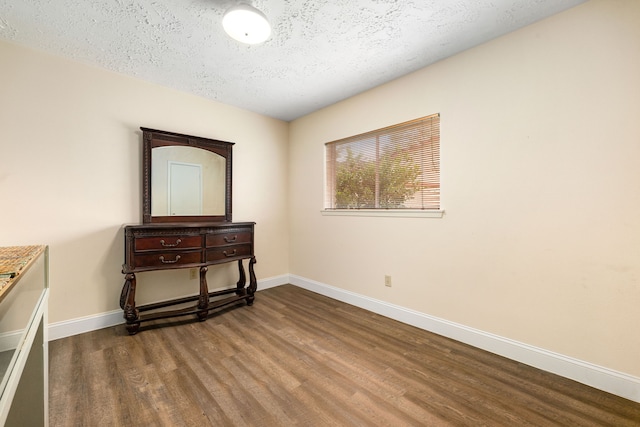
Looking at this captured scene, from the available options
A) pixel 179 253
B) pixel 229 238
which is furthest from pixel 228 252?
pixel 179 253

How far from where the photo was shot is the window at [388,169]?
7.78ft

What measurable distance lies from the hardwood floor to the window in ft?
4.00

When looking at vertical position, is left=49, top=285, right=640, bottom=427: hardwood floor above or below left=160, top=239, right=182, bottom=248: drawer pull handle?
below

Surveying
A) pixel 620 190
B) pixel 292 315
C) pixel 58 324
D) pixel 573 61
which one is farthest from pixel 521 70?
pixel 58 324

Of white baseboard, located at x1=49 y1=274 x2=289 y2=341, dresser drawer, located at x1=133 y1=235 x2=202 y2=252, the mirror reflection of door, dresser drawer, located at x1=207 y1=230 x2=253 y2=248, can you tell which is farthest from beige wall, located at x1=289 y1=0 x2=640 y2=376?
white baseboard, located at x1=49 y1=274 x2=289 y2=341

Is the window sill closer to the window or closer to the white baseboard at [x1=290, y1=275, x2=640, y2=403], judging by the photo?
the window

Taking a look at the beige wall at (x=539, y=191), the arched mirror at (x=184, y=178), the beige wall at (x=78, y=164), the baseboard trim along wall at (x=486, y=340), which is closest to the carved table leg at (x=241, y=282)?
the beige wall at (x=78, y=164)

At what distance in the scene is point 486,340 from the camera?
2.01 meters

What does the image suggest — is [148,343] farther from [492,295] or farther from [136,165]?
[492,295]

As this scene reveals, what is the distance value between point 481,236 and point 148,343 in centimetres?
271

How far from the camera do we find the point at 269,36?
189 cm

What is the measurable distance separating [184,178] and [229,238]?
0.80 meters

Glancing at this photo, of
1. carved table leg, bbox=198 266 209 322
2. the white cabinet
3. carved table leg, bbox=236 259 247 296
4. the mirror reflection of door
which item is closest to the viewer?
the white cabinet

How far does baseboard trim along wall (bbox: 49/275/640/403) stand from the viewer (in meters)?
1.55
